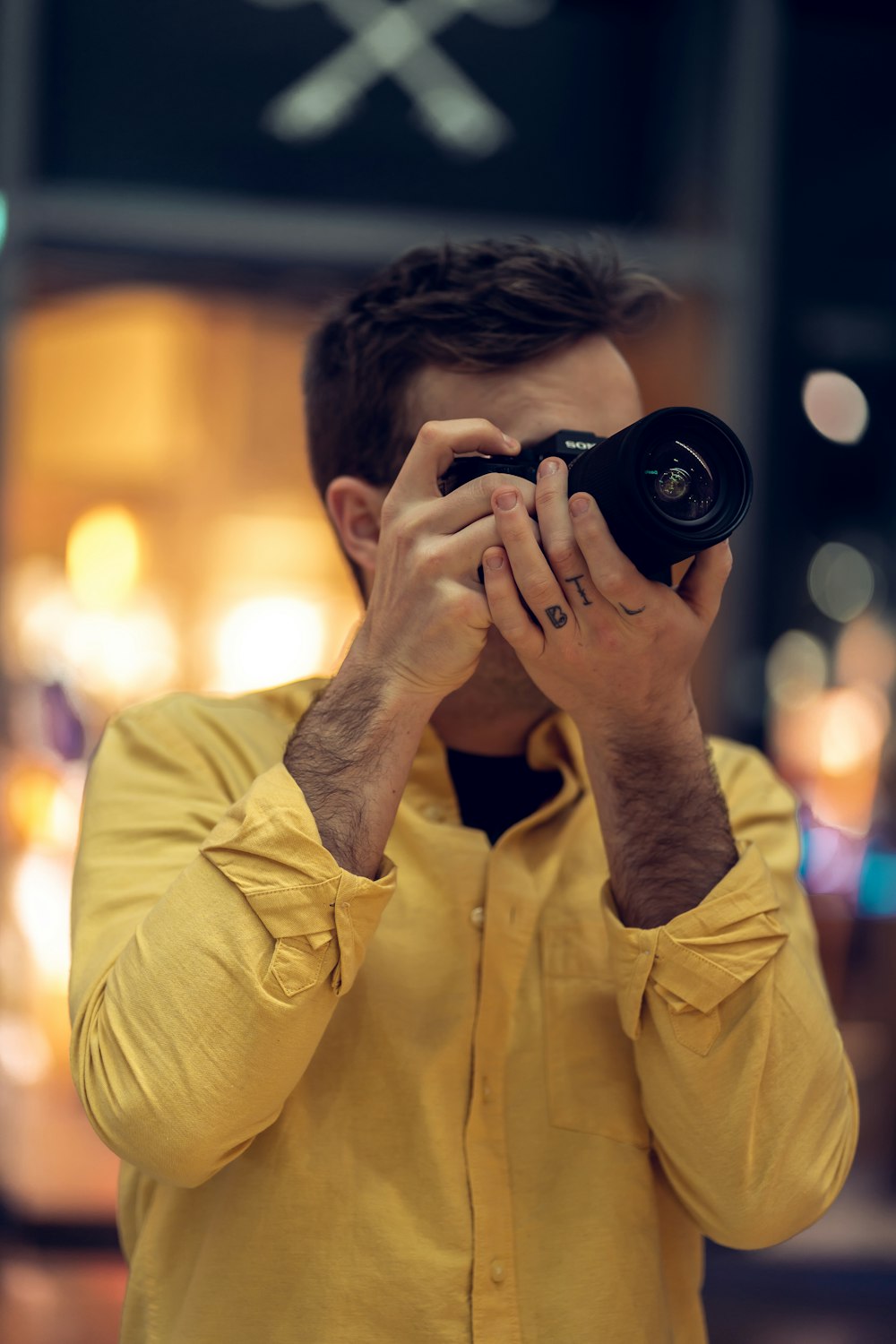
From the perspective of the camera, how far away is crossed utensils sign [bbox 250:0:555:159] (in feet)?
10.6

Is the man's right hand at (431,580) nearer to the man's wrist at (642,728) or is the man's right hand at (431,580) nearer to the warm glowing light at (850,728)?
the man's wrist at (642,728)

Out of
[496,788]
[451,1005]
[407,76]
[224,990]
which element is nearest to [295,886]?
[224,990]

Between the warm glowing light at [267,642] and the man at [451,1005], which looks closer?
the man at [451,1005]

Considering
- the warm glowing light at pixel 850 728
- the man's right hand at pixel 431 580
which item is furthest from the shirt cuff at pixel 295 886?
the warm glowing light at pixel 850 728

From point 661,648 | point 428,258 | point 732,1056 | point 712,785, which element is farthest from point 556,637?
point 428,258

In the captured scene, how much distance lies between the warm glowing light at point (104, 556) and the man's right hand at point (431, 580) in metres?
2.33

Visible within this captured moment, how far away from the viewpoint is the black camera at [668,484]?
94cm

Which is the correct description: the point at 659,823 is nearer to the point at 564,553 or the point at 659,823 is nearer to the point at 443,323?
the point at 564,553

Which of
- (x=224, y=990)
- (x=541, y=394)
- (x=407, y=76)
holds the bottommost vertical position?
(x=224, y=990)

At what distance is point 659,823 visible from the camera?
1.02 metres

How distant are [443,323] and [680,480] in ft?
1.18

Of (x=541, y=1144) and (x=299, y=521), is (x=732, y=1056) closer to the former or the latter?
(x=541, y=1144)

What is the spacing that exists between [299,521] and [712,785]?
243 cm

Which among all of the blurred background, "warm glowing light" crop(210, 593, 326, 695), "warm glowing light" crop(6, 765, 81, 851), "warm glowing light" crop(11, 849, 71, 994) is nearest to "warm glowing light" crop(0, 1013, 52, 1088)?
the blurred background
